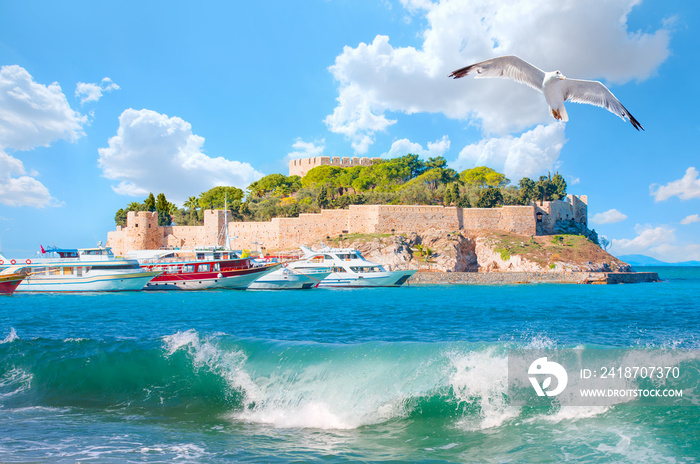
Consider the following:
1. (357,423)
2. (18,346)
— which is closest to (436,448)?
(357,423)

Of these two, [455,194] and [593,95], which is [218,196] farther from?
[593,95]

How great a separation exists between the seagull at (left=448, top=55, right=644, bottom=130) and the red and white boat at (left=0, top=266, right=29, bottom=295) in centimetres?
2743

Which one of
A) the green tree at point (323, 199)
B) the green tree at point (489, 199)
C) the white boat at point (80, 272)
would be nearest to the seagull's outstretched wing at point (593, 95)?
the white boat at point (80, 272)

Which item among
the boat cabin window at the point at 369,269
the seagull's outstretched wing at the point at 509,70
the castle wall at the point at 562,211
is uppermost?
the castle wall at the point at 562,211

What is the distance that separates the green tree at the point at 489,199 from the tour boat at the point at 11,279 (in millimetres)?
31489

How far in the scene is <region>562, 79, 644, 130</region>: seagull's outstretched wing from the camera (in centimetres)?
682

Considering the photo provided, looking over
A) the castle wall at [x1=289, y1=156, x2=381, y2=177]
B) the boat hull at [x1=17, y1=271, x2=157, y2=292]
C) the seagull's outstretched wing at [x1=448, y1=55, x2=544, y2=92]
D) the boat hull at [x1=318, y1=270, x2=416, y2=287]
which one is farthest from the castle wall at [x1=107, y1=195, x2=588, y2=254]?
the seagull's outstretched wing at [x1=448, y1=55, x2=544, y2=92]

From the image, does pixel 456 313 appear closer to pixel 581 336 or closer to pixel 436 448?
pixel 581 336

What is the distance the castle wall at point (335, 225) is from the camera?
39781mm

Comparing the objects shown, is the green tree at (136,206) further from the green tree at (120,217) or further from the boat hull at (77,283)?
the boat hull at (77,283)

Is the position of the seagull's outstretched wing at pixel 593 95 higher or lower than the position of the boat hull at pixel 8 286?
higher

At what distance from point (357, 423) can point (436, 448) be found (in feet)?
3.29

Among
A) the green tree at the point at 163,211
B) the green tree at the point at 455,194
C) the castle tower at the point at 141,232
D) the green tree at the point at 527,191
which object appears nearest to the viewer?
the green tree at the point at 455,194

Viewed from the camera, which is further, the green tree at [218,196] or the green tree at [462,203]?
the green tree at [218,196]
